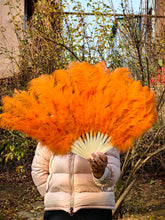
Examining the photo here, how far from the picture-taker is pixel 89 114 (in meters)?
2.03

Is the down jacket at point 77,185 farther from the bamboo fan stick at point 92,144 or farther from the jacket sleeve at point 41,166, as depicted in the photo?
the bamboo fan stick at point 92,144

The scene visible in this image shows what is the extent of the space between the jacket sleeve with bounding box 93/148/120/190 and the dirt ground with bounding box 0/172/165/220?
2.77 metres

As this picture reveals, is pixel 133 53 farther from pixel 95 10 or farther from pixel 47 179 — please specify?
pixel 47 179

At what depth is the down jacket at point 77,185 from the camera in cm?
227

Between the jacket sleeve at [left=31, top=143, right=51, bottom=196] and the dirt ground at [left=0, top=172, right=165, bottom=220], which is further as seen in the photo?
the dirt ground at [left=0, top=172, right=165, bottom=220]

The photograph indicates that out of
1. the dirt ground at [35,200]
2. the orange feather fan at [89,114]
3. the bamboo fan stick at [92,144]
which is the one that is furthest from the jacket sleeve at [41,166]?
the dirt ground at [35,200]

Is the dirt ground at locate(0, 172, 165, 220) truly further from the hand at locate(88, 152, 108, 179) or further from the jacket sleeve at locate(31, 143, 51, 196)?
the hand at locate(88, 152, 108, 179)

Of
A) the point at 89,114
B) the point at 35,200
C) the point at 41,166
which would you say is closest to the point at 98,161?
the point at 89,114

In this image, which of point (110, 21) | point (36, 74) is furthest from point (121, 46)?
point (36, 74)

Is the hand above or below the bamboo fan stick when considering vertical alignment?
below

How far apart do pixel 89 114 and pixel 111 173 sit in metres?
0.56

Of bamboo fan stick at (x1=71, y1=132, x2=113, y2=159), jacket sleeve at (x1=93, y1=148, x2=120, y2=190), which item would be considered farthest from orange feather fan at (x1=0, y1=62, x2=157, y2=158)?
jacket sleeve at (x1=93, y1=148, x2=120, y2=190)

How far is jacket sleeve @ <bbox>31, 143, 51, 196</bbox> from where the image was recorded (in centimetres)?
246

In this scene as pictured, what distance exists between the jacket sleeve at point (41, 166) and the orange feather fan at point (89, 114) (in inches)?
13.7
